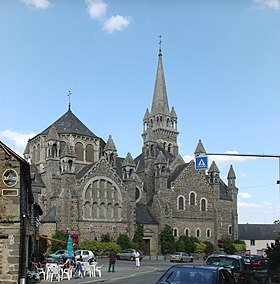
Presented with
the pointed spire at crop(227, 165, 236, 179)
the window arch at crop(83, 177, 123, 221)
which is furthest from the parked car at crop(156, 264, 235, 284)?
the pointed spire at crop(227, 165, 236, 179)

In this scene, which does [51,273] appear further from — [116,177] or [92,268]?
[116,177]

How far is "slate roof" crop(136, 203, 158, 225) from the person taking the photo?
62.1 meters

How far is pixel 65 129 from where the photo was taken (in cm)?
6525

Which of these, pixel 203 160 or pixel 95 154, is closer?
pixel 203 160

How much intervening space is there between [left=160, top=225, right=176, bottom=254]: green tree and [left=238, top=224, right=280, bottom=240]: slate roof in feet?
93.7

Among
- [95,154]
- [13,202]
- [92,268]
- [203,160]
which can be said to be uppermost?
[95,154]

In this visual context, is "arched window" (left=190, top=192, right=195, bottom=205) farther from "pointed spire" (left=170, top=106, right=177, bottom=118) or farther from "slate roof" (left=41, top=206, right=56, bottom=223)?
"pointed spire" (left=170, top=106, right=177, bottom=118)

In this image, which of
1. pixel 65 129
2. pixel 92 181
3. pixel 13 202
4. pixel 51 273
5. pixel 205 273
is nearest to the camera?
pixel 205 273

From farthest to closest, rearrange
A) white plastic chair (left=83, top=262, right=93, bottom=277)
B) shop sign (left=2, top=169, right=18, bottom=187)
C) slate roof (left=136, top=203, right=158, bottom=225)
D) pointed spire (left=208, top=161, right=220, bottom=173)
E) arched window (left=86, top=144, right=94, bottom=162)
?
1. pointed spire (left=208, top=161, right=220, bottom=173)
2. arched window (left=86, top=144, right=94, bottom=162)
3. slate roof (left=136, top=203, right=158, bottom=225)
4. white plastic chair (left=83, top=262, right=93, bottom=277)
5. shop sign (left=2, top=169, right=18, bottom=187)

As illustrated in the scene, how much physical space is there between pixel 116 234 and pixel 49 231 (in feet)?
28.0

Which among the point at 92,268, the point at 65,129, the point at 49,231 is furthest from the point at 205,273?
the point at 65,129

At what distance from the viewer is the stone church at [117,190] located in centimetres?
5566

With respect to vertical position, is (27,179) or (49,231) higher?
(27,179)

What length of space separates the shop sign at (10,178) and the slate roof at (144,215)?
Result: 1585 inches
